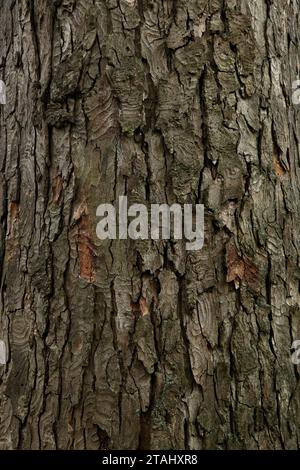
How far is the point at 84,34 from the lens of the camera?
2027 mm

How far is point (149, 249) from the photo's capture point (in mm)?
1949

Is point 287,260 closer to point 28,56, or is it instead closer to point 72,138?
point 72,138

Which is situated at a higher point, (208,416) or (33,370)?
(33,370)

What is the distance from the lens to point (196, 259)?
6.42ft

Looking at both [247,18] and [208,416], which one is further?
[247,18]

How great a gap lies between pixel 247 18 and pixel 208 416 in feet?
4.22

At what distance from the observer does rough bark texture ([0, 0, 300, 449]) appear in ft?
6.30

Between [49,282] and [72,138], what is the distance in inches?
18.3

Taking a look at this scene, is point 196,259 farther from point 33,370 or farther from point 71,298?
point 33,370

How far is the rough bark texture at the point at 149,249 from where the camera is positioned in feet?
6.30

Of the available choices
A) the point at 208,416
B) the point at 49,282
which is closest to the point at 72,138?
the point at 49,282
